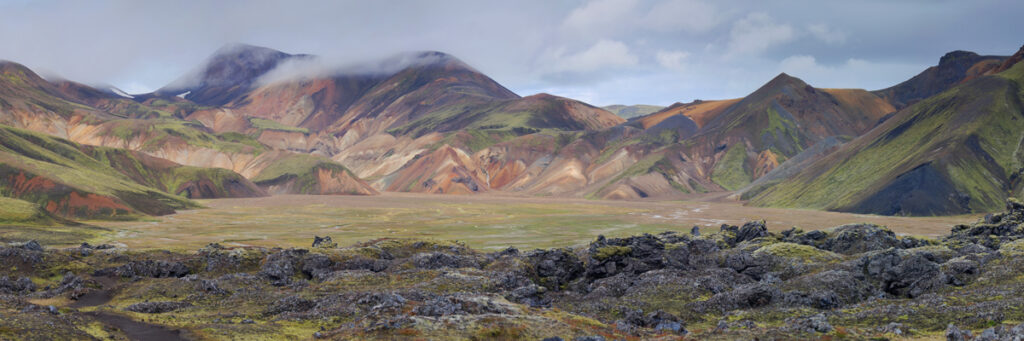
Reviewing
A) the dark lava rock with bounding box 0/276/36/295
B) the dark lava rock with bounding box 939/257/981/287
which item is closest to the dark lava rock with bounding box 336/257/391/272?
the dark lava rock with bounding box 0/276/36/295

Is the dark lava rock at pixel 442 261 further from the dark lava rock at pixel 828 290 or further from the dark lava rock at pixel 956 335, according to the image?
the dark lava rock at pixel 956 335

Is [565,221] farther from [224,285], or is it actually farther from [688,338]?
[688,338]

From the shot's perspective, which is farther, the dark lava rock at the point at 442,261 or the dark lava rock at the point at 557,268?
the dark lava rock at the point at 442,261

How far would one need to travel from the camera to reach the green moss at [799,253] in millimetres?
64562

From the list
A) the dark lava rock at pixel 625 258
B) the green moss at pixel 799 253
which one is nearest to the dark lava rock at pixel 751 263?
the green moss at pixel 799 253

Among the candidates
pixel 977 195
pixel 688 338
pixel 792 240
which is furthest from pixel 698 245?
pixel 977 195

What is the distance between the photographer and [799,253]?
66.5 metres

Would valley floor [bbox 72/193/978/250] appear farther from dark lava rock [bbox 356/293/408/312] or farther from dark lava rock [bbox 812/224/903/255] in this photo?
dark lava rock [bbox 356/293/408/312]

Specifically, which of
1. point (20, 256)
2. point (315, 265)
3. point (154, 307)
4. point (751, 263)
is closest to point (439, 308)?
point (154, 307)

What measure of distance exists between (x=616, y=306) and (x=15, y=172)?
20763 cm

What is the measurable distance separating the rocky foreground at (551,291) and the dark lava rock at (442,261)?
0.30 m

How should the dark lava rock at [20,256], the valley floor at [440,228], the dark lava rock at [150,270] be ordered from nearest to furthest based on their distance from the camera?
the dark lava rock at [20,256]
the dark lava rock at [150,270]
the valley floor at [440,228]

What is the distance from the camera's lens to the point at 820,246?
255 feet

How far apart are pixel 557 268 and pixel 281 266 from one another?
31.7 meters
